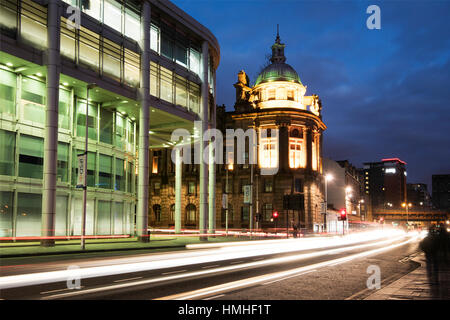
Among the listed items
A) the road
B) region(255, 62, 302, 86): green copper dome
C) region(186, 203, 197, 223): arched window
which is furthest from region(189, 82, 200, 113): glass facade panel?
region(186, 203, 197, 223): arched window

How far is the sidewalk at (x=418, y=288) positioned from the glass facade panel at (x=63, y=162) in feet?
83.9

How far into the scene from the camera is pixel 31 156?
3189cm

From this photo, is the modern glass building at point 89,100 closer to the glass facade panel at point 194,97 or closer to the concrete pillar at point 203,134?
the glass facade panel at point 194,97

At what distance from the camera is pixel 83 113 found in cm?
3697

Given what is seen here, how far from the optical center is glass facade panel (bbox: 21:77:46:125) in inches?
1252

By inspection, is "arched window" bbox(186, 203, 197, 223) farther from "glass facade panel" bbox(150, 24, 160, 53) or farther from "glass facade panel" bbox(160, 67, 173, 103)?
"glass facade panel" bbox(150, 24, 160, 53)

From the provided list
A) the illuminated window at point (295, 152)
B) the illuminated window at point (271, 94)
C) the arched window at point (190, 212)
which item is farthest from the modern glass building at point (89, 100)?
the arched window at point (190, 212)

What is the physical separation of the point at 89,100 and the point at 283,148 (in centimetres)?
4896

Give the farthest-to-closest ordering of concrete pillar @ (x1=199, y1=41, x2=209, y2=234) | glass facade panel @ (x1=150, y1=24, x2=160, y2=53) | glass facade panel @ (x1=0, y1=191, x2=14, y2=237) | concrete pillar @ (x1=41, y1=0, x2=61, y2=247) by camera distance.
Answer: concrete pillar @ (x1=199, y1=41, x2=209, y2=234) < glass facade panel @ (x1=150, y1=24, x2=160, y2=53) < concrete pillar @ (x1=41, y1=0, x2=61, y2=247) < glass facade panel @ (x1=0, y1=191, x2=14, y2=237)

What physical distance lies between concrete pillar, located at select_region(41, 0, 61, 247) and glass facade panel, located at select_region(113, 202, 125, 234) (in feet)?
33.0

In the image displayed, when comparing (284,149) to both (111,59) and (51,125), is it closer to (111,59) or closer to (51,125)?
(111,59)

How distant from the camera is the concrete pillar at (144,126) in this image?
38750 millimetres

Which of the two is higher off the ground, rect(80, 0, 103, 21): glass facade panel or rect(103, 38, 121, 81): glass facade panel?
rect(80, 0, 103, 21): glass facade panel

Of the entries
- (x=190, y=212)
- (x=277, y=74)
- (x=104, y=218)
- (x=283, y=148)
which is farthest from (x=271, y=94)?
(x=104, y=218)
